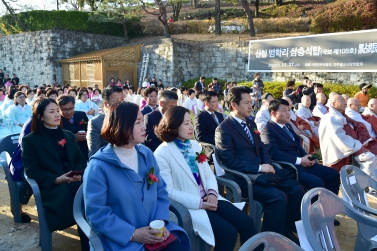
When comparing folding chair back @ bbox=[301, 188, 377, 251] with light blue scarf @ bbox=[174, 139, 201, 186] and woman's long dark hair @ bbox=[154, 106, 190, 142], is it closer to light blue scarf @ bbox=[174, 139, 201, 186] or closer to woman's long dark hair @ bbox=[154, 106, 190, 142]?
light blue scarf @ bbox=[174, 139, 201, 186]

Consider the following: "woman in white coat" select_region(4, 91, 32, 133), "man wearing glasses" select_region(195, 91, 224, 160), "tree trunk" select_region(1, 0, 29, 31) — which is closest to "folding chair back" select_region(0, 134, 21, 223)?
"man wearing glasses" select_region(195, 91, 224, 160)

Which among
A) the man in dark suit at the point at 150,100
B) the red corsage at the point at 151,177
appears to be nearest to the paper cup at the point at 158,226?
the red corsage at the point at 151,177

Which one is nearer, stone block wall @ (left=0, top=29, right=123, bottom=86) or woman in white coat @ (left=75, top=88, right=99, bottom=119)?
woman in white coat @ (left=75, top=88, right=99, bottom=119)

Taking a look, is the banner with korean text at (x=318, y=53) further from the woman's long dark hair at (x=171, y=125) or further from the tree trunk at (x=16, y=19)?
the tree trunk at (x=16, y=19)

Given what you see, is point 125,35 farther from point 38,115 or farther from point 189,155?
point 189,155

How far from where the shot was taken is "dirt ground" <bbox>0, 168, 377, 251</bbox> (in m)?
3.08

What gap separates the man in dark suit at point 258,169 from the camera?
2.99 meters

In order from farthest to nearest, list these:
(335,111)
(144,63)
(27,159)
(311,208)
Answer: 1. (144,63)
2. (335,111)
3. (27,159)
4. (311,208)

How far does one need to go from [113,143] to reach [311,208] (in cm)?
130

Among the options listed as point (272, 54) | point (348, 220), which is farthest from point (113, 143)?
point (272, 54)

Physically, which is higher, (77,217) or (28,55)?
(28,55)

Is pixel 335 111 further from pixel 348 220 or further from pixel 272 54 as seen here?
pixel 272 54

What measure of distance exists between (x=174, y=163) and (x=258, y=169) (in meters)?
0.98

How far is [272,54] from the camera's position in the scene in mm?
14172
